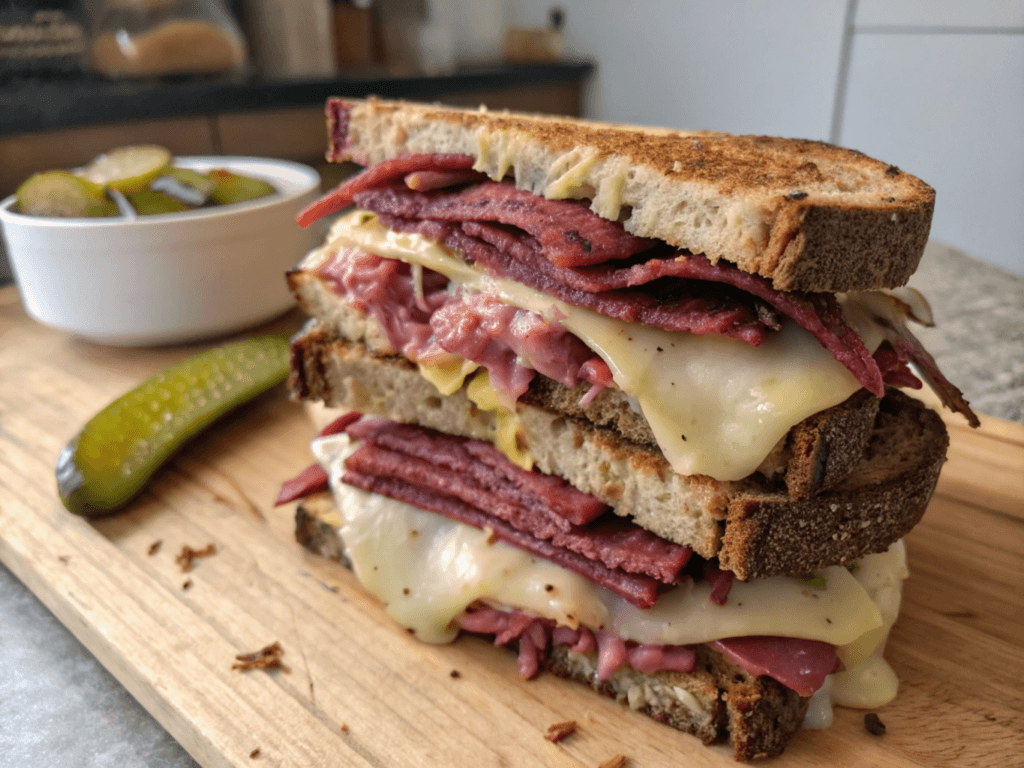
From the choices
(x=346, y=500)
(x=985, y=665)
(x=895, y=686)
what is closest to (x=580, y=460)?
(x=346, y=500)

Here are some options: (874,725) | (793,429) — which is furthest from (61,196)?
(874,725)

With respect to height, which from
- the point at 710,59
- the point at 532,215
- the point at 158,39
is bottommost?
the point at 532,215

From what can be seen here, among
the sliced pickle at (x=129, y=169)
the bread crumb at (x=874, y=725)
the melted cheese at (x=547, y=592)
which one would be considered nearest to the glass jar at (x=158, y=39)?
the sliced pickle at (x=129, y=169)

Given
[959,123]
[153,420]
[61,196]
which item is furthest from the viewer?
[959,123]

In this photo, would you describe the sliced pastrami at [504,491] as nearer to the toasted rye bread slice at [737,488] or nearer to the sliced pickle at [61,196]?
the toasted rye bread slice at [737,488]

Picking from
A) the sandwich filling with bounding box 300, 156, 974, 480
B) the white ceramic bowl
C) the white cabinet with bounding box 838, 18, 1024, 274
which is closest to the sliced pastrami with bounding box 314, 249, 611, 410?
the sandwich filling with bounding box 300, 156, 974, 480

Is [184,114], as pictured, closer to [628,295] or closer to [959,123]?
[628,295]

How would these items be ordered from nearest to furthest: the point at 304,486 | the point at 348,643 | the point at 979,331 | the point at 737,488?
Answer: 1. the point at 737,488
2. the point at 348,643
3. the point at 304,486
4. the point at 979,331
